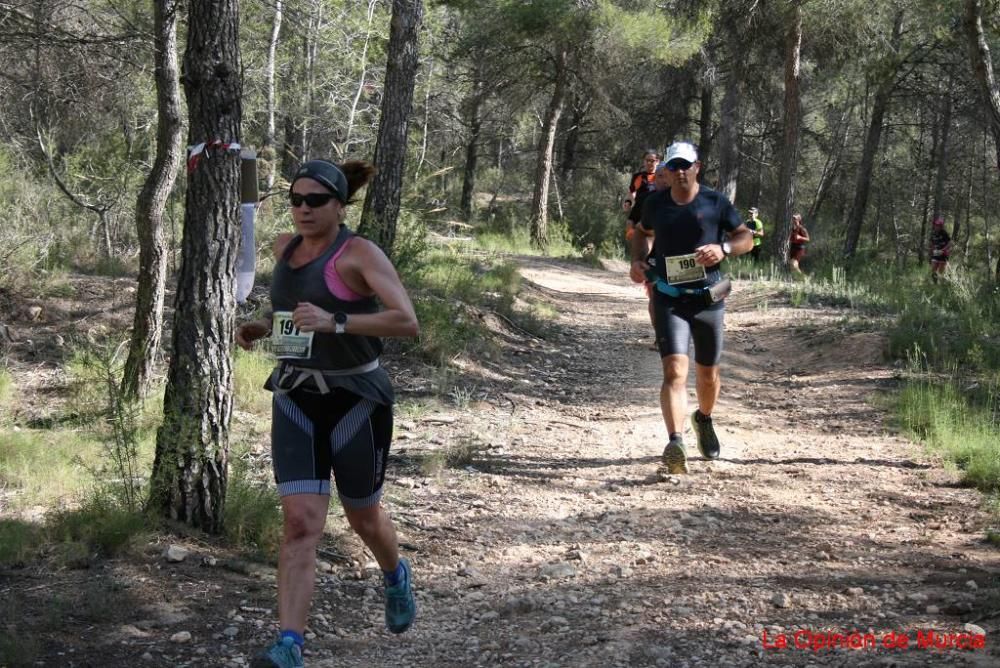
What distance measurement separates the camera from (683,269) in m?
6.50

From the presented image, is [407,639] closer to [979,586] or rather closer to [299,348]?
[299,348]

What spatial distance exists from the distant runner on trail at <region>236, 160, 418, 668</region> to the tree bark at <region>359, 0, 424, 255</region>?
7.25 metres

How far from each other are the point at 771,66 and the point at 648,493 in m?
23.1

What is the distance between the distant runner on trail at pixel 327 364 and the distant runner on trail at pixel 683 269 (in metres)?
3.14

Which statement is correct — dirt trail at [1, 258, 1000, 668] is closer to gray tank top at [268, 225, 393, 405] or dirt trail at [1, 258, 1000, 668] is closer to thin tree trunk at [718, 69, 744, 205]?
gray tank top at [268, 225, 393, 405]

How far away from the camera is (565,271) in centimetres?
2069

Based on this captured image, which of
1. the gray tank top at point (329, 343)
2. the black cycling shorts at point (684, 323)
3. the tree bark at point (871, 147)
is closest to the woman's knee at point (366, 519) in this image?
the gray tank top at point (329, 343)

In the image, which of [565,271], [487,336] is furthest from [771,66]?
[487,336]

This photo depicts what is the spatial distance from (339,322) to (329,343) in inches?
5.5

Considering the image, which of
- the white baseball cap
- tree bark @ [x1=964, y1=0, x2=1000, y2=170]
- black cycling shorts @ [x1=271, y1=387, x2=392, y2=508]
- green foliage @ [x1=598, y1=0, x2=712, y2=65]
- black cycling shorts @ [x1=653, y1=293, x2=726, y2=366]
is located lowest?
black cycling shorts @ [x1=271, y1=387, x2=392, y2=508]

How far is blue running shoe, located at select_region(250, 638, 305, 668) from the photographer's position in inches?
130

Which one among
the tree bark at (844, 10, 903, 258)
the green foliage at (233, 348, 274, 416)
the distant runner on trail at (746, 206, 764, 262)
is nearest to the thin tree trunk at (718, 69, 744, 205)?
the distant runner on trail at (746, 206, 764, 262)

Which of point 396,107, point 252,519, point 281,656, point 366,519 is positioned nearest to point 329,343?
point 366,519

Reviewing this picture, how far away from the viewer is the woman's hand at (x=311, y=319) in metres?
3.50
